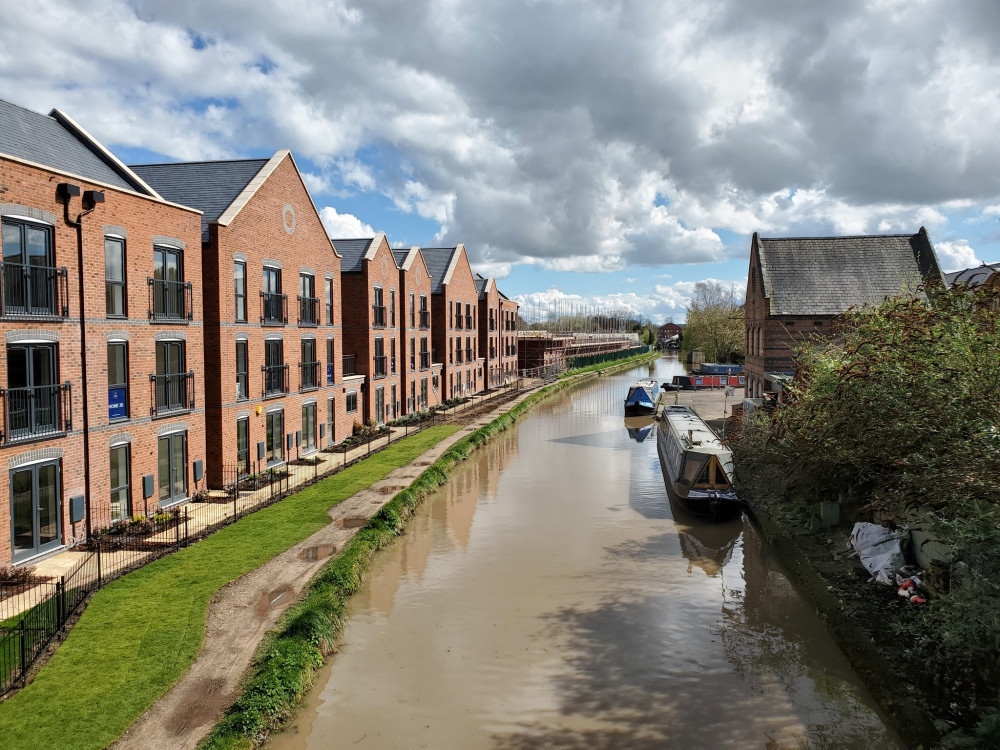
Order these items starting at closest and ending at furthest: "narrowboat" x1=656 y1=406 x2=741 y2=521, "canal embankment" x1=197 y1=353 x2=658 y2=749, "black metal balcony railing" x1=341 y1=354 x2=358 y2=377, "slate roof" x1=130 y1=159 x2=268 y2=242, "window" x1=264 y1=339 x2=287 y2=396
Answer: "canal embankment" x1=197 y1=353 x2=658 y2=749, "narrowboat" x1=656 y1=406 x2=741 y2=521, "slate roof" x1=130 y1=159 x2=268 y2=242, "window" x1=264 y1=339 x2=287 y2=396, "black metal balcony railing" x1=341 y1=354 x2=358 y2=377

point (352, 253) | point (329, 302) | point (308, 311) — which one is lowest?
point (308, 311)

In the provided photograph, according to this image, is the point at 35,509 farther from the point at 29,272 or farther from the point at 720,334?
the point at 720,334

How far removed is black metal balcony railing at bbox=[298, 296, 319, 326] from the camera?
24.2 meters

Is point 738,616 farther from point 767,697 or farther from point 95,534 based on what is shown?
point 95,534

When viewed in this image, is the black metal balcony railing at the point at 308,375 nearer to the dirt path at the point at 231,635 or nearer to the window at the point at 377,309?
the window at the point at 377,309

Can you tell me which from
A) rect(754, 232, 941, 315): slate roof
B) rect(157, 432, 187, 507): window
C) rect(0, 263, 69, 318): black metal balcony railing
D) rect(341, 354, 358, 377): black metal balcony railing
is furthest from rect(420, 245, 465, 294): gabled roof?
rect(0, 263, 69, 318): black metal balcony railing

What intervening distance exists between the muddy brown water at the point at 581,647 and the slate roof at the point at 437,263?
24200 mm

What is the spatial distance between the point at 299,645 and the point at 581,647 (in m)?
4.60

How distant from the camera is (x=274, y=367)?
22.3 meters

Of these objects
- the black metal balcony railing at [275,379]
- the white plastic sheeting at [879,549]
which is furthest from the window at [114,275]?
the white plastic sheeting at [879,549]

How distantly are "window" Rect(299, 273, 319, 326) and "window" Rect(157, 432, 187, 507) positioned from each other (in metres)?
7.26

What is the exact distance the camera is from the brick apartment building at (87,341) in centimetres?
1309

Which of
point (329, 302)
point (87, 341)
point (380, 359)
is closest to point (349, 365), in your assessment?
point (380, 359)

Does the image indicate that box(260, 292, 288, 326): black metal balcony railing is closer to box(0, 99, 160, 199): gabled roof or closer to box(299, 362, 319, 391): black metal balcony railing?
box(299, 362, 319, 391): black metal balcony railing
